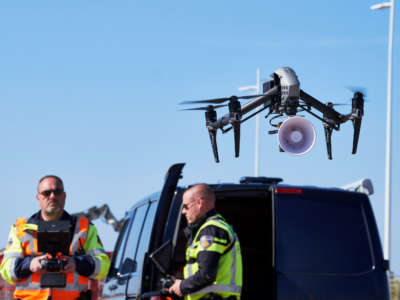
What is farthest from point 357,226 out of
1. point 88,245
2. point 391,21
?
point 391,21

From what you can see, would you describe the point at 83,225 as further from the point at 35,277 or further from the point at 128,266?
the point at 128,266

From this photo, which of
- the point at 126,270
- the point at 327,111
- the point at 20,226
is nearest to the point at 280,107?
the point at 327,111

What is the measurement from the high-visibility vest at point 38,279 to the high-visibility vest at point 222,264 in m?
0.92

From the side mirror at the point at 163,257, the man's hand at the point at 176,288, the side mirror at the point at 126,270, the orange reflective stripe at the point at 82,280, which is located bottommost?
the side mirror at the point at 126,270

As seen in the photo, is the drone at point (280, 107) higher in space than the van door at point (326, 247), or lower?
higher

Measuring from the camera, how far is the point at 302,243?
818cm

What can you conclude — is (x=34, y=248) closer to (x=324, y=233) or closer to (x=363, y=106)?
(x=324, y=233)

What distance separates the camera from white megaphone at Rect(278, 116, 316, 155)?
13195 mm

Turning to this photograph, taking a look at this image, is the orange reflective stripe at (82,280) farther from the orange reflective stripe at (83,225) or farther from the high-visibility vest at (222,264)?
the high-visibility vest at (222,264)

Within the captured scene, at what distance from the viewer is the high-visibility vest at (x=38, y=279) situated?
21.9 ft

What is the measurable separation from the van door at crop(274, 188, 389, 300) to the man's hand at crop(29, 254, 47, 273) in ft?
7.64

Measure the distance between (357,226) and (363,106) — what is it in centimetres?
885

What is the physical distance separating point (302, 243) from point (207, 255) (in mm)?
1416

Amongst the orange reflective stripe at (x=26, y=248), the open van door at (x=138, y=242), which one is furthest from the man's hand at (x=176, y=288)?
the orange reflective stripe at (x=26, y=248)
